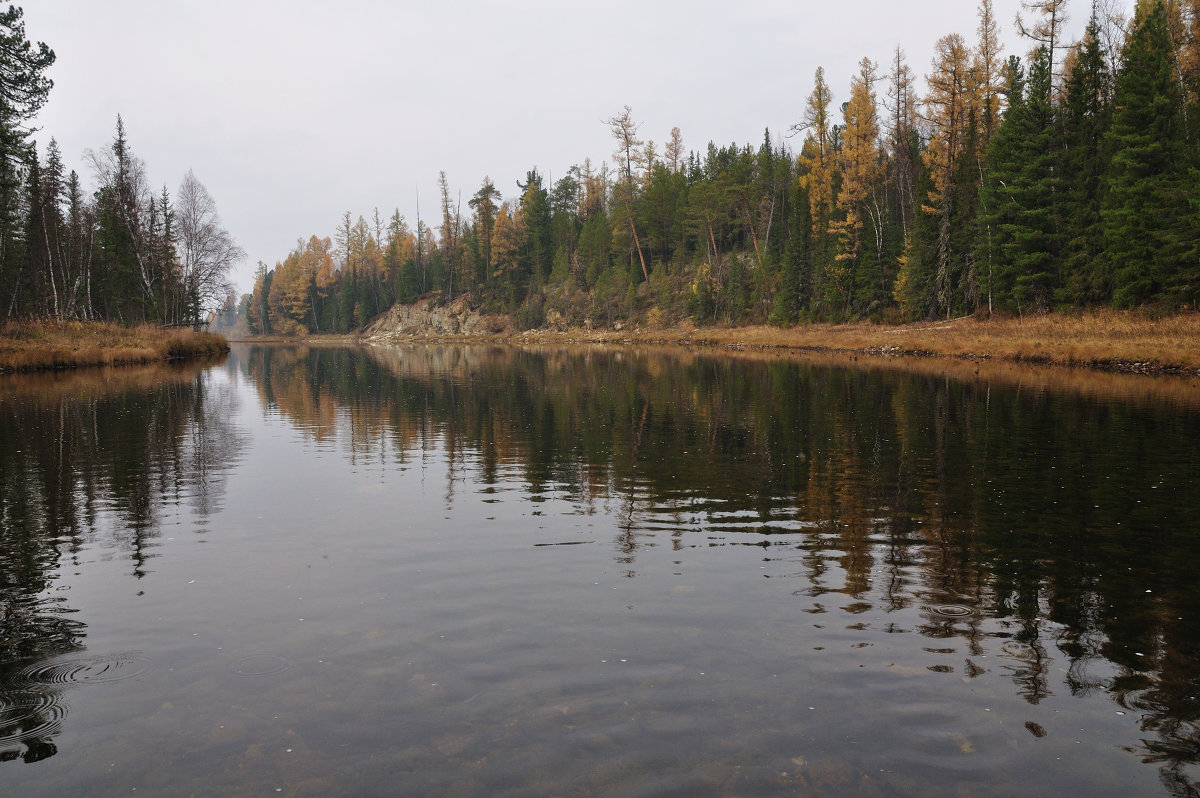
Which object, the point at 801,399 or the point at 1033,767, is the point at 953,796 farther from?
the point at 801,399

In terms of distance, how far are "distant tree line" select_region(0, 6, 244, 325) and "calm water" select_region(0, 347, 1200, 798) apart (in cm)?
3693

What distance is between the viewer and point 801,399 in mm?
27875

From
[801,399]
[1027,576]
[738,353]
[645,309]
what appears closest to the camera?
[1027,576]

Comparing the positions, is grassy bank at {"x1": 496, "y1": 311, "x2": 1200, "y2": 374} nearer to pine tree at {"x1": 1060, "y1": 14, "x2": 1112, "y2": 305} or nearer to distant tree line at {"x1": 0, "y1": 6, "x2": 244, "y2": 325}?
pine tree at {"x1": 1060, "y1": 14, "x2": 1112, "y2": 305}

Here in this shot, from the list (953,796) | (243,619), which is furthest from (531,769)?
(243,619)

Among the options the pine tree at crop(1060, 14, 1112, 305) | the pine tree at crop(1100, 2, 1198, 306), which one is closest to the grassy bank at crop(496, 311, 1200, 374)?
the pine tree at crop(1060, 14, 1112, 305)

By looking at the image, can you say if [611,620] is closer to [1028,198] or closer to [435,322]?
[1028,198]

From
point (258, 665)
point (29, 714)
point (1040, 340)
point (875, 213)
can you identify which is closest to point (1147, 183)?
point (1040, 340)

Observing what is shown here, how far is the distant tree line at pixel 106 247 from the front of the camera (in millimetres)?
50947

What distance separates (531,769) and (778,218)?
8473 centimetres

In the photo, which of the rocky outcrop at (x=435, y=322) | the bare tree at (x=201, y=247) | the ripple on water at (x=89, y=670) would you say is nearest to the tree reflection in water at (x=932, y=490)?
the ripple on water at (x=89, y=670)

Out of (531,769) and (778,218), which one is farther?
(778,218)

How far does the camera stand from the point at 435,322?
408 ft

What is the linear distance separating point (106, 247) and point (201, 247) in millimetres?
7712
